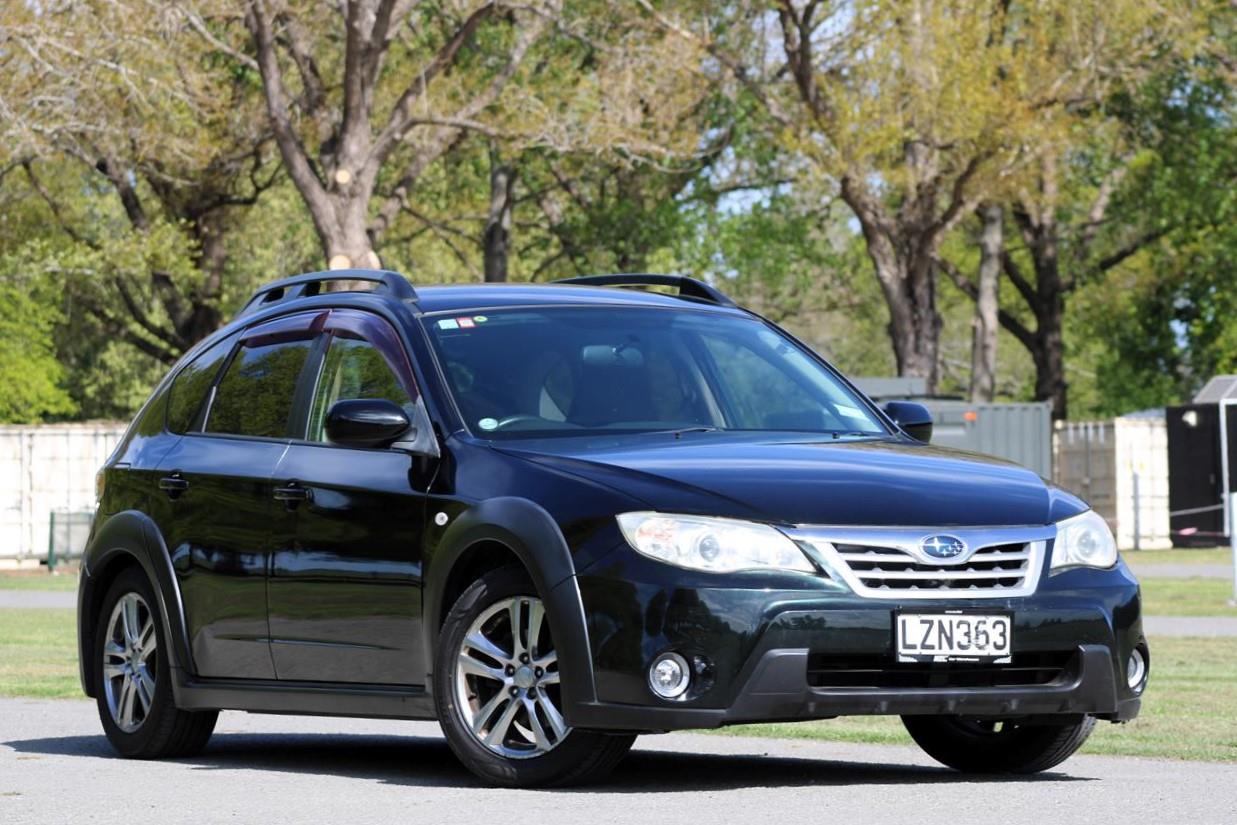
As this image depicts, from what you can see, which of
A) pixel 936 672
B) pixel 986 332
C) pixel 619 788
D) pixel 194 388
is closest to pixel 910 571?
pixel 936 672

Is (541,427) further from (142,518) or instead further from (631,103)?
(631,103)

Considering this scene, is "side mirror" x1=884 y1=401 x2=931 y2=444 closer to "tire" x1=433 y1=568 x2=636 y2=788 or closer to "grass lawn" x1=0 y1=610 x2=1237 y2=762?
"grass lawn" x1=0 y1=610 x2=1237 y2=762

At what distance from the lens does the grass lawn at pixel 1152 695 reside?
416 inches

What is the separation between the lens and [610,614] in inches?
301

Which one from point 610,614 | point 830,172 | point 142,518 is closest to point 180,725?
point 142,518

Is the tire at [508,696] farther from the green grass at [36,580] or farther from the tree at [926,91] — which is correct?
the tree at [926,91]

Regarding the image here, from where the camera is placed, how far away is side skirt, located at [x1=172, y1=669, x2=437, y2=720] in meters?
8.52

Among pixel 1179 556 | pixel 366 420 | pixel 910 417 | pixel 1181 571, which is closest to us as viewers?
pixel 366 420

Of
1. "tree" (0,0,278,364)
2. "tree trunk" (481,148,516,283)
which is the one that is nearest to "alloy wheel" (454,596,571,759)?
"tree" (0,0,278,364)

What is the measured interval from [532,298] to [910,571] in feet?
7.35

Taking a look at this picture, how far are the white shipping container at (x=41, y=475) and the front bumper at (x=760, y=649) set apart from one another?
3600 centimetres

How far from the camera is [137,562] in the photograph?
10273 mm

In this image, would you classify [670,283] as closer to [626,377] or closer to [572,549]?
[626,377]

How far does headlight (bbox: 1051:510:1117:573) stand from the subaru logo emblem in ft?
1.32
